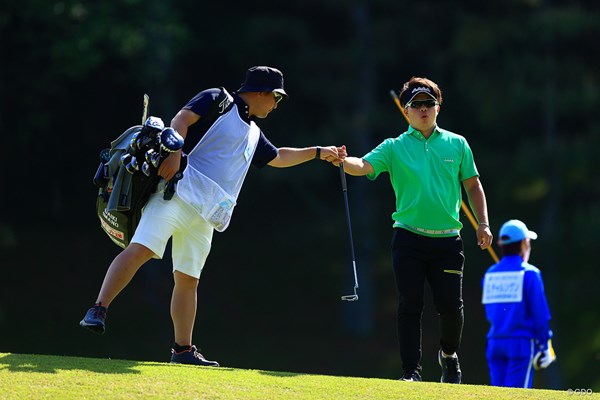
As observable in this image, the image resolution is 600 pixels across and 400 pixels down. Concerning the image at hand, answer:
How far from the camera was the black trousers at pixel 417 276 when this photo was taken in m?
8.05

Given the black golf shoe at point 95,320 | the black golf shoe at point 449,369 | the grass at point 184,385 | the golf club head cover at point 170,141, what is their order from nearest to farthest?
1. the grass at point 184,385
2. the black golf shoe at point 95,320
3. the golf club head cover at point 170,141
4. the black golf shoe at point 449,369

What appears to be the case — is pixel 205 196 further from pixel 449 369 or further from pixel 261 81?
pixel 449 369

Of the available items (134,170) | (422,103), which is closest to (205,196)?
(134,170)

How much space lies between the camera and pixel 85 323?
23.7ft

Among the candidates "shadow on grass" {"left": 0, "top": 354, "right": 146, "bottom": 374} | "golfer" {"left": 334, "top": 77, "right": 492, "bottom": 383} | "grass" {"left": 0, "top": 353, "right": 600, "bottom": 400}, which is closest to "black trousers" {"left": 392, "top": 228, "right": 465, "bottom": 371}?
"golfer" {"left": 334, "top": 77, "right": 492, "bottom": 383}

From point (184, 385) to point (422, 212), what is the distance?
212 cm

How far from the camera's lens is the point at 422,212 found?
8.04 metres

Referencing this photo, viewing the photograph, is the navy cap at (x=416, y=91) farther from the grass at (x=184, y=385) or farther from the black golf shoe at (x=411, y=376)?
the grass at (x=184, y=385)

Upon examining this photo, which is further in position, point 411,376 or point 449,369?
point 449,369

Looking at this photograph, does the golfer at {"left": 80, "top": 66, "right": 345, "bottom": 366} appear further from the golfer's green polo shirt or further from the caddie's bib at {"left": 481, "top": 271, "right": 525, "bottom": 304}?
the caddie's bib at {"left": 481, "top": 271, "right": 525, "bottom": 304}

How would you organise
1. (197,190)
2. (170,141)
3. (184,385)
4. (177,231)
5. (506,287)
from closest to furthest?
1. (184,385)
2. (170,141)
3. (197,190)
4. (177,231)
5. (506,287)

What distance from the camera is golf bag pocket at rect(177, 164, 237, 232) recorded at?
7.65 meters

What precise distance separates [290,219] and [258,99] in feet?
79.7

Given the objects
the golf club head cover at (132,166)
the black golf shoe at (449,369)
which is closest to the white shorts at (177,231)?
the golf club head cover at (132,166)
